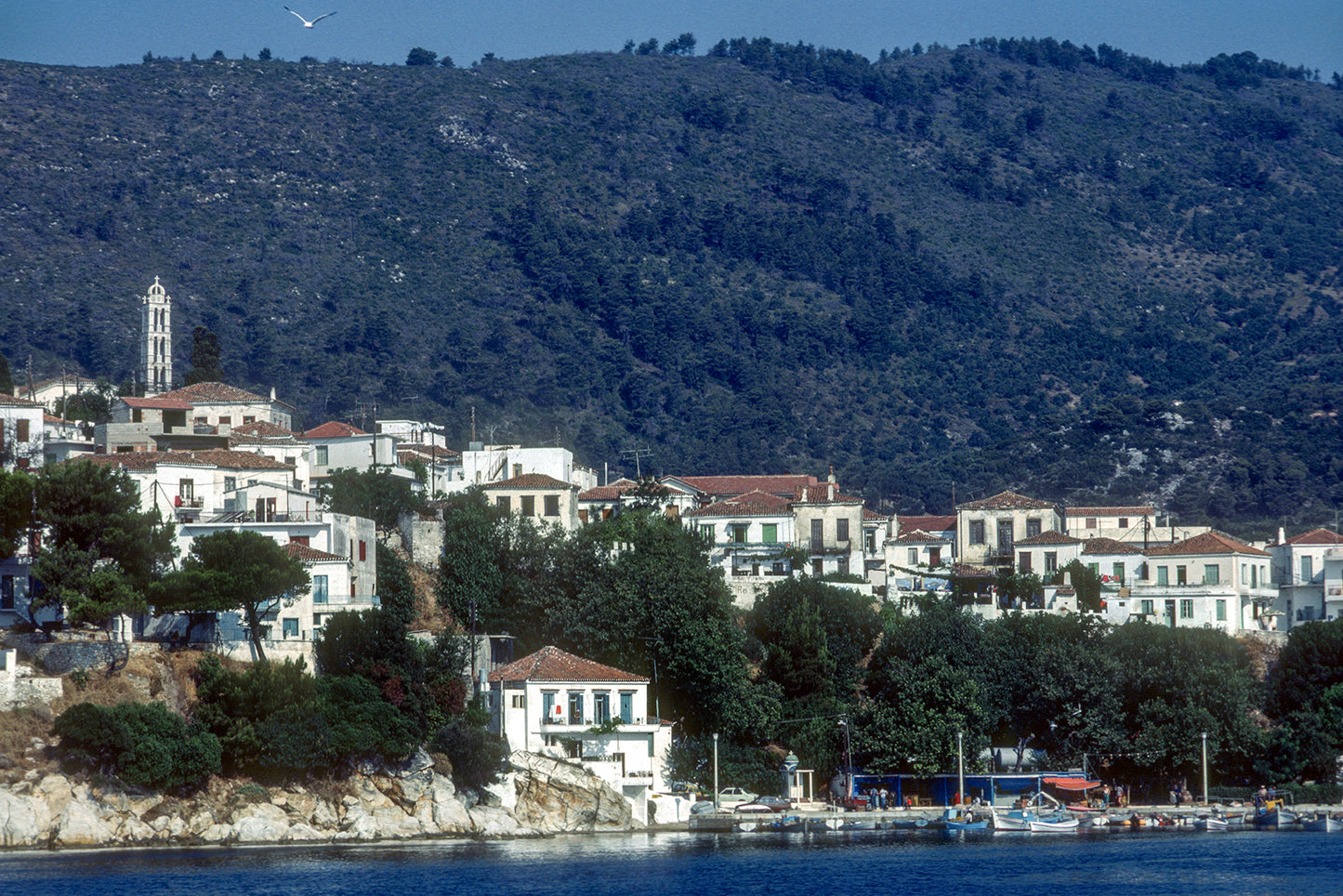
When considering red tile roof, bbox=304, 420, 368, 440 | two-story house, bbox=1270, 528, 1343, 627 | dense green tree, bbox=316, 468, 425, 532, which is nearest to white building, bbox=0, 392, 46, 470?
dense green tree, bbox=316, 468, 425, 532

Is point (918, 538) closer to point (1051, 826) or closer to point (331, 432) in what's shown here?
point (1051, 826)

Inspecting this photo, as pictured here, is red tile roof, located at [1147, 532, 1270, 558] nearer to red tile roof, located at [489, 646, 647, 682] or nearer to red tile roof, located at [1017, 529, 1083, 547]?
red tile roof, located at [1017, 529, 1083, 547]

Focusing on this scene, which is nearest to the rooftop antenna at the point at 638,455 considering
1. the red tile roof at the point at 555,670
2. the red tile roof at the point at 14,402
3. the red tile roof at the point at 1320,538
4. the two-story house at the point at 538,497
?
the two-story house at the point at 538,497

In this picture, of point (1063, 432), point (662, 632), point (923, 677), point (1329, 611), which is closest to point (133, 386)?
point (662, 632)

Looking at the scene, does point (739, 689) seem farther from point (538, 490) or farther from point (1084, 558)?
point (1084, 558)

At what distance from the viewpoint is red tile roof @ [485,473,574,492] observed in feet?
311

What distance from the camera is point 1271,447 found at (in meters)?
173

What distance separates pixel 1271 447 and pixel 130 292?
366ft

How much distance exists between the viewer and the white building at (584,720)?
241 feet

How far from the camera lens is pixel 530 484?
95125 mm

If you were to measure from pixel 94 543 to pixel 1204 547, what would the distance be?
5770cm

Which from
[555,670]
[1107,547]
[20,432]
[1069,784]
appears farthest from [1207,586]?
[20,432]

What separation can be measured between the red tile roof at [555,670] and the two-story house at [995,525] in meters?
32.5

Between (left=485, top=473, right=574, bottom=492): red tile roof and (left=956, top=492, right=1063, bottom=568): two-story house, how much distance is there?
75.0 ft
